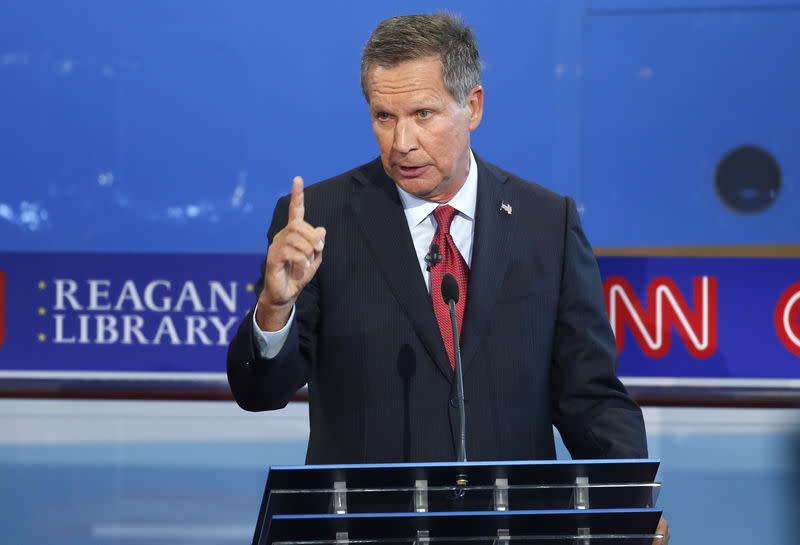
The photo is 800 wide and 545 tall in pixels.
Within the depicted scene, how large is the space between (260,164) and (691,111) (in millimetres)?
1250

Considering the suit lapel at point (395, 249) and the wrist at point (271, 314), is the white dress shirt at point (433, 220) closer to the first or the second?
the suit lapel at point (395, 249)

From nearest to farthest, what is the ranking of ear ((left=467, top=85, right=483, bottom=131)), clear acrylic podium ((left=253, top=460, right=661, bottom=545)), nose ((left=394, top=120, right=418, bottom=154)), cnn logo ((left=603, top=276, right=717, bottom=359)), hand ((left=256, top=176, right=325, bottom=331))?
clear acrylic podium ((left=253, top=460, right=661, bottom=545)), hand ((left=256, top=176, right=325, bottom=331)), nose ((left=394, top=120, right=418, bottom=154)), ear ((left=467, top=85, right=483, bottom=131)), cnn logo ((left=603, top=276, right=717, bottom=359))

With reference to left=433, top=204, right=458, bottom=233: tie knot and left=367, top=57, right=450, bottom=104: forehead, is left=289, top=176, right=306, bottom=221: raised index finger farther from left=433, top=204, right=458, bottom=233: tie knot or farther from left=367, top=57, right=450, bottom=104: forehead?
left=433, top=204, right=458, bottom=233: tie knot

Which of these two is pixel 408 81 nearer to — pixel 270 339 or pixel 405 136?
pixel 405 136

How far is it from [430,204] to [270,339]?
432 millimetres

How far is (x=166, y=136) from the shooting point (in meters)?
3.05

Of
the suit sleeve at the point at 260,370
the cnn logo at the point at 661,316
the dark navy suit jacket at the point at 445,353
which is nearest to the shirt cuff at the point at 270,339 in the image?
the suit sleeve at the point at 260,370

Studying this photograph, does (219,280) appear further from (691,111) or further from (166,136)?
(691,111)

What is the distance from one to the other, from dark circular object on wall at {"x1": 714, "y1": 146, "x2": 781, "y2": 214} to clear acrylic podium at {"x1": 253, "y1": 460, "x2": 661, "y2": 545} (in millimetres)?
2000

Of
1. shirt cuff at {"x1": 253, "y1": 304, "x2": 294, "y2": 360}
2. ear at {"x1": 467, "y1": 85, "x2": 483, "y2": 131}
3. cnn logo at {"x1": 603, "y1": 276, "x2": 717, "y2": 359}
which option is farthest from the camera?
cnn logo at {"x1": 603, "y1": 276, "x2": 717, "y2": 359}

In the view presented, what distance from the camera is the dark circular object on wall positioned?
305cm

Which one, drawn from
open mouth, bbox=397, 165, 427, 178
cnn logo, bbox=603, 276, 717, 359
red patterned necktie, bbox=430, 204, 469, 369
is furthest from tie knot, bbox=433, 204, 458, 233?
cnn logo, bbox=603, 276, 717, 359

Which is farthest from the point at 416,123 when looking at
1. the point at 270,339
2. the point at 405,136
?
the point at 270,339

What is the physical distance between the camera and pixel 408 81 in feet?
5.41
